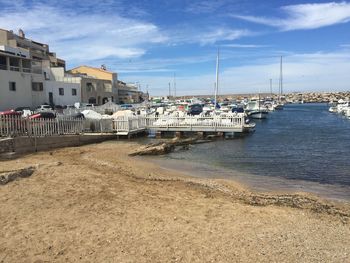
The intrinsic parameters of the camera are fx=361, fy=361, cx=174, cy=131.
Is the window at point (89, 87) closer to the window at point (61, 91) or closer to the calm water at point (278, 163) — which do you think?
the window at point (61, 91)

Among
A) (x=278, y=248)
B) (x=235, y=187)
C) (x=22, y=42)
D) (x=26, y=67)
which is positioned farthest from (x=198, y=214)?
(x=22, y=42)

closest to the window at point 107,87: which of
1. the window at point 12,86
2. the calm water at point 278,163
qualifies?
the window at point 12,86

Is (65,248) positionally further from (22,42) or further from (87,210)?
(22,42)

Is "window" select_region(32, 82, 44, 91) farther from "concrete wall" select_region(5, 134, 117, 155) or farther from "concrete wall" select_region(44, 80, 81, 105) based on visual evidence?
"concrete wall" select_region(5, 134, 117, 155)

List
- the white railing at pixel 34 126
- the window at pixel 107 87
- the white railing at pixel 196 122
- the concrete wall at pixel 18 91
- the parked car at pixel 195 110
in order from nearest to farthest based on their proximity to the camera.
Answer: the white railing at pixel 34 126 < the white railing at pixel 196 122 < the concrete wall at pixel 18 91 < the parked car at pixel 195 110 < the window at pixel 107 87

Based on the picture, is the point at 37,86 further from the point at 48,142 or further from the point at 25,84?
the point at 48,142

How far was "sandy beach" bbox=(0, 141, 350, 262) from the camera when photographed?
672 cm

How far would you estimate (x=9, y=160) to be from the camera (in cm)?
1642

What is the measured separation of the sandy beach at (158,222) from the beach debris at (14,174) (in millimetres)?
255

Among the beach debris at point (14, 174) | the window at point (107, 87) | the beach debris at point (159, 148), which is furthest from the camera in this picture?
the window at point (107, 87)

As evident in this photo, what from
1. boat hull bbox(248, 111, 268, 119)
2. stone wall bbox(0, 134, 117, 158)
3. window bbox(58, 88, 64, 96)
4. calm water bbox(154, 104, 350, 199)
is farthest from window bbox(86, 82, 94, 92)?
stone wall bbox(0, 134, 117, 158)

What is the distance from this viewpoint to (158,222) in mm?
8508

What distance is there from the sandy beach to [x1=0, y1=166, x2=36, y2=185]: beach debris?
255mm

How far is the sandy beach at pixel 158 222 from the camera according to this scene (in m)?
6.72
